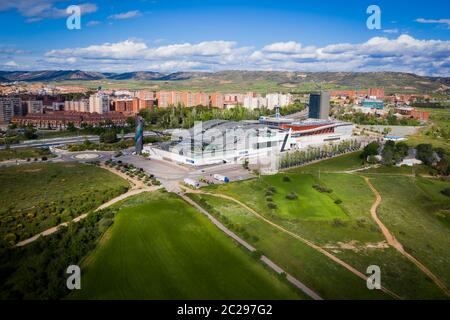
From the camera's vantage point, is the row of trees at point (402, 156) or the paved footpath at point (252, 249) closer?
the paved footpath at point (252, 249)

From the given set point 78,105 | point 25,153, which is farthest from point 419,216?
point 78,105

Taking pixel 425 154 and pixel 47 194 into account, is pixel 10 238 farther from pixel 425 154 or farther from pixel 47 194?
pixel 425 154

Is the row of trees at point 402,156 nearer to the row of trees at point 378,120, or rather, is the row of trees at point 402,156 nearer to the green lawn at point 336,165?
the green lawn at point 336,165

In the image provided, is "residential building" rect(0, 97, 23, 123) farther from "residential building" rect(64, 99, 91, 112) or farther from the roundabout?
the roundabout

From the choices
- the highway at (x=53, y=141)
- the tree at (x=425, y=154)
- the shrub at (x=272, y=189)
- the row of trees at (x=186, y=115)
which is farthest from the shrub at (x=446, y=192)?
the highway at (x=53, y=141)

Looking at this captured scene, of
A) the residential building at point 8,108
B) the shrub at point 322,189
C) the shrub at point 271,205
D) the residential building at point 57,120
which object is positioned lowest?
the shrub at point 271,205
